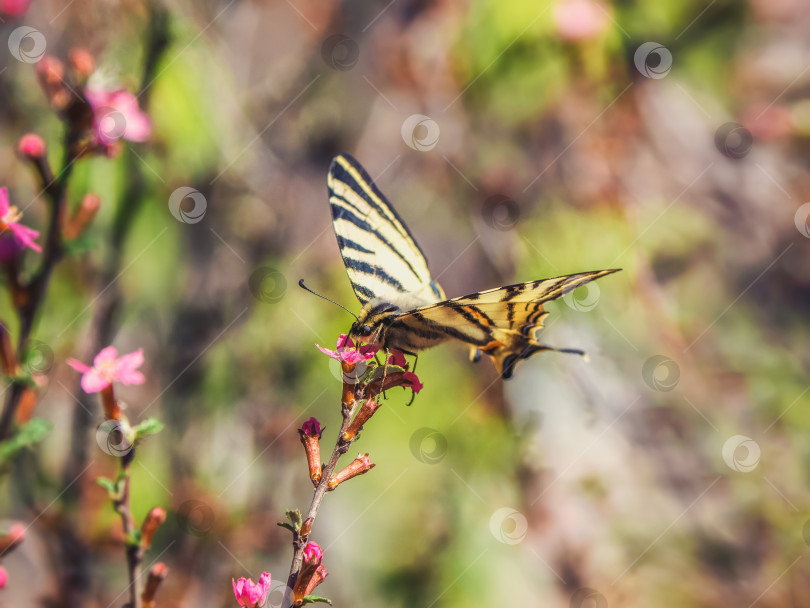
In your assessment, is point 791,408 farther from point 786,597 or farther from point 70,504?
point 70,504

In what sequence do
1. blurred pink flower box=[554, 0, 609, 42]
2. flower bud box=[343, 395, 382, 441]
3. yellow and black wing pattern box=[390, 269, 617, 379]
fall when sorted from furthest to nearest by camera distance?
blurred pink flower box=[554, 0, 609, 42]
yellow and black wing pattern box=[390, 269, 617, 379]
flower bud box=[343, 395, 382, 441]

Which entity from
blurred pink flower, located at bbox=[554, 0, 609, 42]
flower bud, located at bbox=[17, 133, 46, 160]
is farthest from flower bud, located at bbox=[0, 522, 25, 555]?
blurred pink flower, located at bbox=[554, 0, 609, 42]

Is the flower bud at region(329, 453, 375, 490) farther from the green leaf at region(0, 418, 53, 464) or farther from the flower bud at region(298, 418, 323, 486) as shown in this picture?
the green leaf at region(0, 418, 53, 464)

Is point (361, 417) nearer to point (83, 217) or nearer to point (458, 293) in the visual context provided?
point (83, 217)

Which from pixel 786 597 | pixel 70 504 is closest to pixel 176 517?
pixel 70 504

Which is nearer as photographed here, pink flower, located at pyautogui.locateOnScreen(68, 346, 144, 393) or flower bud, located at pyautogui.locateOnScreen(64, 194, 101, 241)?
pink flower, located at pyautogui.locateOnScreen(68, 346, 144, 393)

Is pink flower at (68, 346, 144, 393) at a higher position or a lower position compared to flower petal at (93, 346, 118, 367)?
lower

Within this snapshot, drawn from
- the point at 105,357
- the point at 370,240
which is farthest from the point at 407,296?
the point at 105,357
